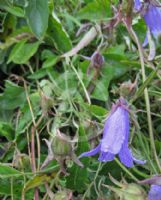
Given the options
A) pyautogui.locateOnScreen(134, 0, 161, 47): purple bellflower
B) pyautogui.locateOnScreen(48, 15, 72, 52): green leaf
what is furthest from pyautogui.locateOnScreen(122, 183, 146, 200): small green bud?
pyautogui.locateOnScreen(48, 15, 72, 52): green leaf

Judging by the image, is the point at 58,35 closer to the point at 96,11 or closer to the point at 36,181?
the point at 96,11

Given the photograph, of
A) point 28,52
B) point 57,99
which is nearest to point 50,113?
point 57,99

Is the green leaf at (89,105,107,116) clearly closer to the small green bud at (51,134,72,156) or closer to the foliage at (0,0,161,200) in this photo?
the foliage at (0,0,161,200)

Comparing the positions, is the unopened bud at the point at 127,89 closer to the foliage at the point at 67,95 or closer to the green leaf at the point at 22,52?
the foliage at the point at 67,95

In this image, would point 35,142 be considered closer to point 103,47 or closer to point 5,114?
point 5,114

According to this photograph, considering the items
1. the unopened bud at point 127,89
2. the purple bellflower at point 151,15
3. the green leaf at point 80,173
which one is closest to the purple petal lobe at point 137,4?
the purple bellflower at point 151,15
